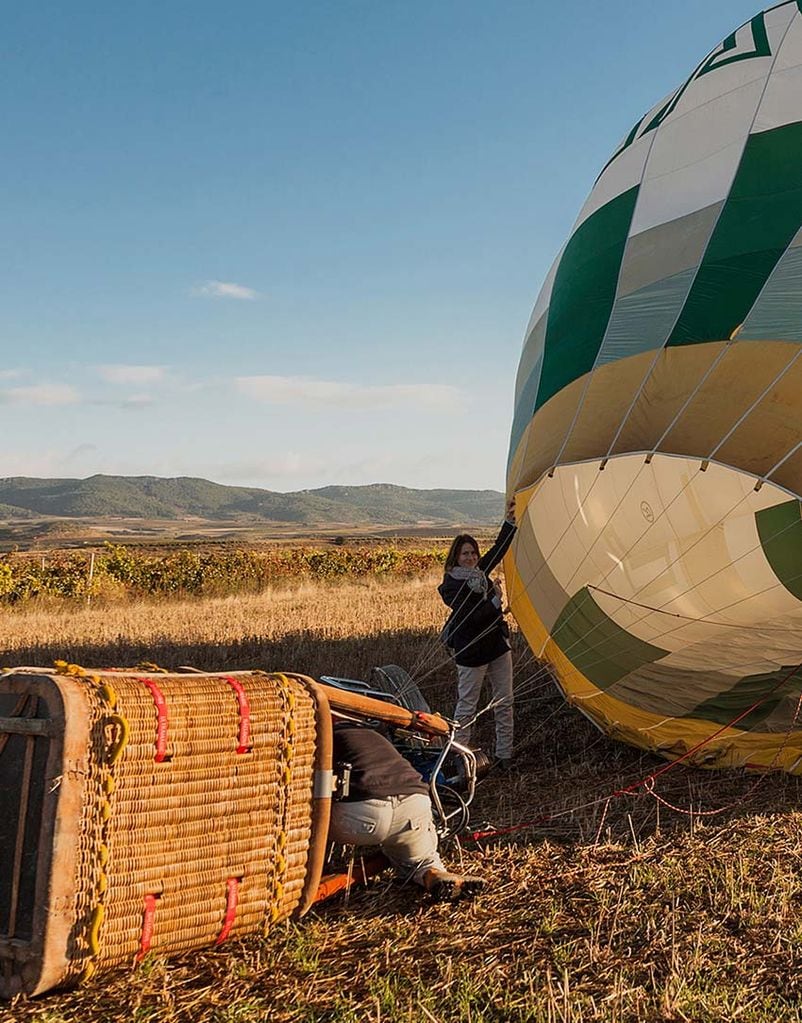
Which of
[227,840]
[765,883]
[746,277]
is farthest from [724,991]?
[746,277]

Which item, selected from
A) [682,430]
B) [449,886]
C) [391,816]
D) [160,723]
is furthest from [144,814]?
[682,430]

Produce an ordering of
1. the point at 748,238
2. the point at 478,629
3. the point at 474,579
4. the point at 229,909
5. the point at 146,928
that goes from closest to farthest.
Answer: the point at 146,928, the point at 229,909, the point at 748,238, the point at 474,579, the point at 478,629

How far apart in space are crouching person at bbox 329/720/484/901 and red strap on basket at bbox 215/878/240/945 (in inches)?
19.5

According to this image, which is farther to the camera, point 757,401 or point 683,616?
point 683,616

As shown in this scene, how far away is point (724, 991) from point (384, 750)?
1.42 metres

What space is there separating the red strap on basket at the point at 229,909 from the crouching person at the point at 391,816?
496 mm

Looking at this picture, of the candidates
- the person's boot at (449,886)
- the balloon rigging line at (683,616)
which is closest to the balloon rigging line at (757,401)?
the balloon rigging line at (683,616)

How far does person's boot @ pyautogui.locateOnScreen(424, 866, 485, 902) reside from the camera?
3496 mm

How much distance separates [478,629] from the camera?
597 centimetres

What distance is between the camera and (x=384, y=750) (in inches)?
145

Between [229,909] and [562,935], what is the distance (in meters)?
1.13

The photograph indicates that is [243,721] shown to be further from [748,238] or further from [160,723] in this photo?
[748,238]

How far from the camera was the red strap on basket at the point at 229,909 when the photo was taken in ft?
10.3

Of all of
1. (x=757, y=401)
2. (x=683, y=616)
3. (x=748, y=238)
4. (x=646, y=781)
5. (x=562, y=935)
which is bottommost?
(x=562, y=935)
